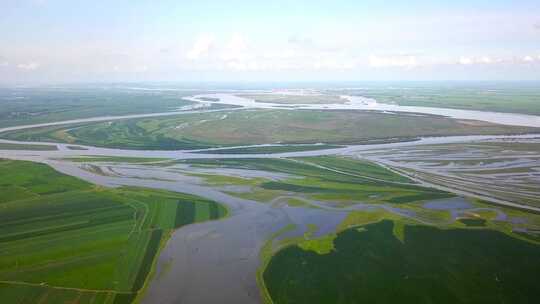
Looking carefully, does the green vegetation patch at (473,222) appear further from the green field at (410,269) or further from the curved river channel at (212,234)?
the curved river channel at (212,234)

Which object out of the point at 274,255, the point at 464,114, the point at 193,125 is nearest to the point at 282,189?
the point at 274,255

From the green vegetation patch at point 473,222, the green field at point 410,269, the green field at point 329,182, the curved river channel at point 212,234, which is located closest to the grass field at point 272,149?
the curved river channel at point 212,234

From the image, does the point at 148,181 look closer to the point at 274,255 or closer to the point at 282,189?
the point at 282,189

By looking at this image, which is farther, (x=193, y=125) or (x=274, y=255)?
(x=193, y=125)

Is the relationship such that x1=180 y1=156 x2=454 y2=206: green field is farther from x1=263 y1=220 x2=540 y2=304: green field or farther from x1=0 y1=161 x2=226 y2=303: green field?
x1=263 y1=220 x2=540 y2=304: green field

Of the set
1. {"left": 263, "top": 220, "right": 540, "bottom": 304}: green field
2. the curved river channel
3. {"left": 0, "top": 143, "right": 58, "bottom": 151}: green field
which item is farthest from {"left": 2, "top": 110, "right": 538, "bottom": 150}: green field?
{"left": 263, "top": 220, "right": 540, "bottom": 304}: green field
